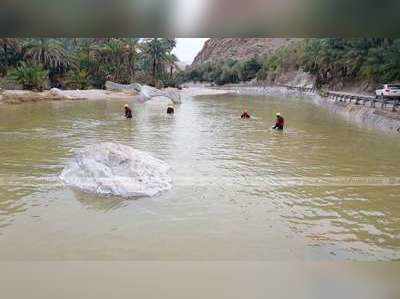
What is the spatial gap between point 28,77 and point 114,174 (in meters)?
40.7

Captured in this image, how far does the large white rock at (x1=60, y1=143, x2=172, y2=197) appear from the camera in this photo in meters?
10.2

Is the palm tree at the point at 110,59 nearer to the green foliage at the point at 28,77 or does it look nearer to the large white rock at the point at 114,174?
the green foliage at the point at 28,77

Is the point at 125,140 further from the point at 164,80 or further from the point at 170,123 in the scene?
the point at 164,80

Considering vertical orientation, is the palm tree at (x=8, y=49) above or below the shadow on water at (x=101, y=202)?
above

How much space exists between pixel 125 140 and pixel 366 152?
1078 centimetres

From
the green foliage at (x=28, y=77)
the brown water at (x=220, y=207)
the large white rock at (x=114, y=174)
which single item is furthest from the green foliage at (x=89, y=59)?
the large white rock at (x=114, y=174)

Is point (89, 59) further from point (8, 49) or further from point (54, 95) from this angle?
point (54, 95)

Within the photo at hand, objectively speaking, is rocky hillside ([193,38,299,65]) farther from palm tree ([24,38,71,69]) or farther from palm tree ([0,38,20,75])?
palm tree ([0,38,20,75])

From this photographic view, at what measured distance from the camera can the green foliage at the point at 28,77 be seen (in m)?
46.5

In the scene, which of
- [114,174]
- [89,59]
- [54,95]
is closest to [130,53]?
[89,59]

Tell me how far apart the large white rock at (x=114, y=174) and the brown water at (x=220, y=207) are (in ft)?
1.18

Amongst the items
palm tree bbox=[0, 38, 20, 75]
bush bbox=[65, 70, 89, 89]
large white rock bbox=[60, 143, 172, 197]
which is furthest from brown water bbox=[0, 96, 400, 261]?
bush bbox=[65, 70, 89, 89]

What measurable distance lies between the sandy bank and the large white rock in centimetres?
3181

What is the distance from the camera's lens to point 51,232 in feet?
26.1
